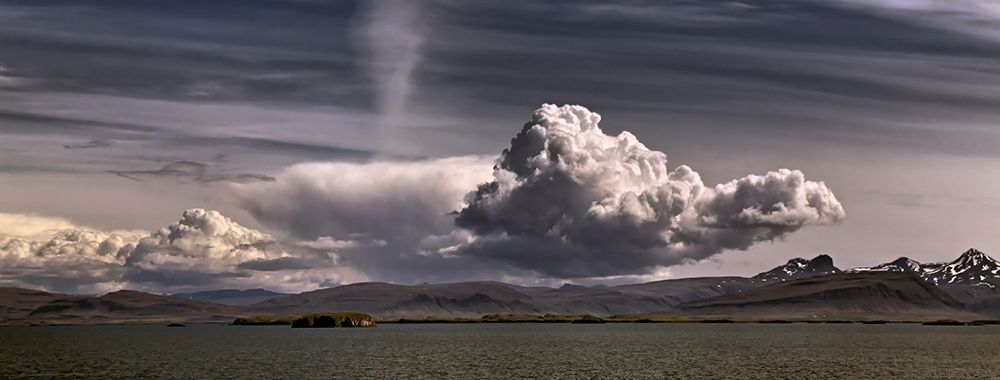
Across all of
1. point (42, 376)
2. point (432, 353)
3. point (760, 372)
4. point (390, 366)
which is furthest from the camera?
point (432, 353)

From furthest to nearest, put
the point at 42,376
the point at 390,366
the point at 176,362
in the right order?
the point at 176,362
the point at 390,366
the point at 42,376

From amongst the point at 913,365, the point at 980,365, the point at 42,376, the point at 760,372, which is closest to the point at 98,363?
the point at 42,376

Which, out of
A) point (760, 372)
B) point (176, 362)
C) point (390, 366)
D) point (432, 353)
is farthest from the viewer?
point (432, 353)

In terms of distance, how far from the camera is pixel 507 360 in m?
148

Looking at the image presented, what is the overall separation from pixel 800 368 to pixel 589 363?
32236mm

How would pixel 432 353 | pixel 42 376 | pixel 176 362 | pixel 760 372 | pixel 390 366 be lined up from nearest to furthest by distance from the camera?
pixel 42 376 → pixel 760 372 → pixel 390 366 → pixel 176 362 → pixel 432 353

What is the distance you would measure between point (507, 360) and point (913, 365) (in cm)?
6411

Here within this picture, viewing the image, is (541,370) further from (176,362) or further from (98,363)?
(98,363)

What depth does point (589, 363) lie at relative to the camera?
13988cm

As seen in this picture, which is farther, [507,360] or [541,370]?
[507,360]

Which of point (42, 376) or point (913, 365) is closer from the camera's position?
point (42, 376)

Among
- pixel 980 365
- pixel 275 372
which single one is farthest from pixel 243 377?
pixel 980 365

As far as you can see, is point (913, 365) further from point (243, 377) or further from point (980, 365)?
point (243, 377)

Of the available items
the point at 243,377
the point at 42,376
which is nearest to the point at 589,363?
the point at 243,377
